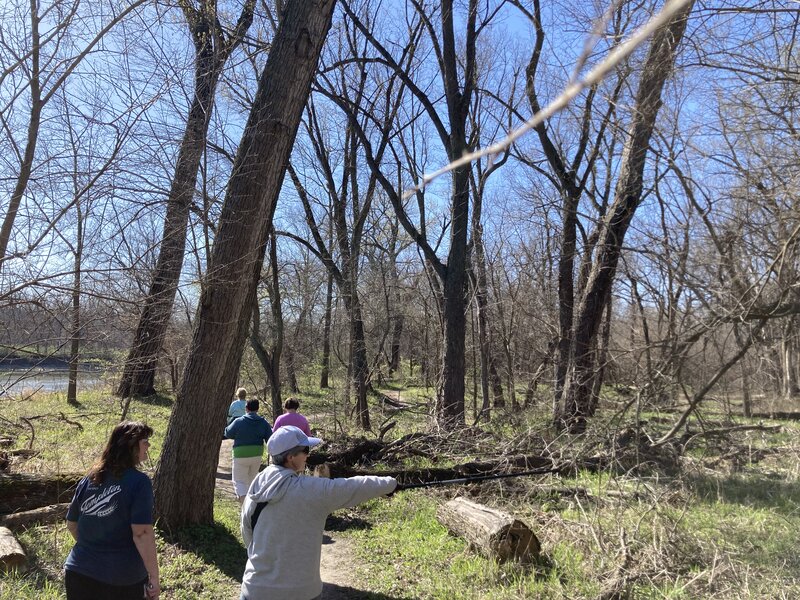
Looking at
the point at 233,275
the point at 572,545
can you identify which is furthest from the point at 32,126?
Result: the point at 572,545

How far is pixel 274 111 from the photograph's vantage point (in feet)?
22.9

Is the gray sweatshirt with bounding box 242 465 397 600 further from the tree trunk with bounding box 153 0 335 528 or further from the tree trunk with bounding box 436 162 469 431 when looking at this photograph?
the tree trunk with bounding box 436 162 469 431

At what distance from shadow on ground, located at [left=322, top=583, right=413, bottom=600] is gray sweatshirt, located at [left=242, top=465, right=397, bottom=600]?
90.5 inches

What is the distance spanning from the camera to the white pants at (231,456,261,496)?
24.9 ft

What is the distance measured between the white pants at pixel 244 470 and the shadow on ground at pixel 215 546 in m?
0.87

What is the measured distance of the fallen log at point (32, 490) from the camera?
682cm

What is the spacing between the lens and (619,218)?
11.0 m

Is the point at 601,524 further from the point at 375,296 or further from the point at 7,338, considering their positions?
the point at 375,296

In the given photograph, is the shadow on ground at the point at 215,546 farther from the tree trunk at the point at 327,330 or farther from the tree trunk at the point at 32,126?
the tree trunk at the point at 327,330

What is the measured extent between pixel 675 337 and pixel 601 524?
236 cm

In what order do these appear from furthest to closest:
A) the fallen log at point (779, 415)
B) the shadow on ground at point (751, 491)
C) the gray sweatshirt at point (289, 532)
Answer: the fallen log at point (779, 415)
the shadow on ground at point (751, 491)
the gray sweatshirt at point (289, 532)

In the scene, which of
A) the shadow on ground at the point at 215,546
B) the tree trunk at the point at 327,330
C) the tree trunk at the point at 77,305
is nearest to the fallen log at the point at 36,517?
the shadow on ground at the point at 215,546

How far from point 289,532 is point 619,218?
9.48 m

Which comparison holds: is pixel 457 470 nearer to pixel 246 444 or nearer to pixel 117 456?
pixel 246 444
